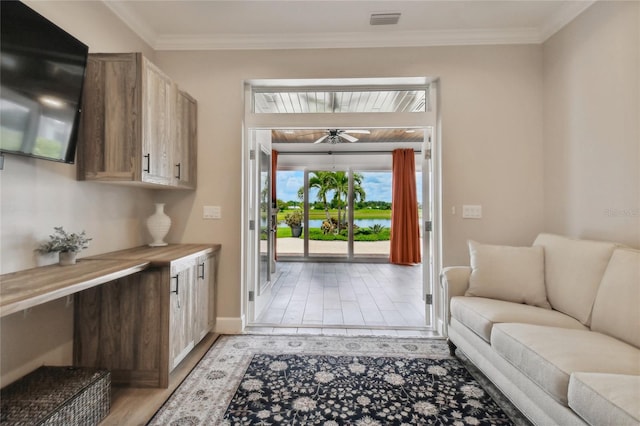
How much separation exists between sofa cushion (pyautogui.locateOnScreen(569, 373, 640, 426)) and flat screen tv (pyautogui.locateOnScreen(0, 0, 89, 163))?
9.11ft

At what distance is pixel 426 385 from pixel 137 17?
3800 millimetres

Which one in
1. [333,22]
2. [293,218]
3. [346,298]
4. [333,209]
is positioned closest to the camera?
[333,22]

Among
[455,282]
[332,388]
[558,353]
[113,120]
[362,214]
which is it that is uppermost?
[113,120]

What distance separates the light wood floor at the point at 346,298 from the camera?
3090 mm

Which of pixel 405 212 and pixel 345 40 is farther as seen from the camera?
pixel 405 212

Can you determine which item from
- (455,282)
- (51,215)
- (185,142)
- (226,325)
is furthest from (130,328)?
(455,282)

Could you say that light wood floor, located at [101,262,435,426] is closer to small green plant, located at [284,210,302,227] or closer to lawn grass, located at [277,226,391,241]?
lawn grass, located at [277,226,391,241]

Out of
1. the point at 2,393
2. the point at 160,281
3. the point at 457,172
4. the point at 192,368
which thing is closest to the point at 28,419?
the point at 2,393

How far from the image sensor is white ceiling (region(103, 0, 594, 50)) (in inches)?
94.7

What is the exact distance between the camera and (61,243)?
5.62 feet

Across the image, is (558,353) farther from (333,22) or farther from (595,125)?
(333,22)

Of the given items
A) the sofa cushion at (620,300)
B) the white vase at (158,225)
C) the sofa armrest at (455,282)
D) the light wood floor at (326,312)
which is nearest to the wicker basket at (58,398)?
the light wood floor at (326,312)

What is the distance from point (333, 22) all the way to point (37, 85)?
2250 millimetres

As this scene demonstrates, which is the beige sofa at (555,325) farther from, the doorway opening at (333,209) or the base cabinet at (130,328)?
the base cabinet at (130,328)
